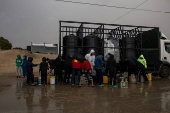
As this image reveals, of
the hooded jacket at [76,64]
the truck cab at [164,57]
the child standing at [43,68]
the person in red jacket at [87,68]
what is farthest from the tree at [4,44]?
the truck cab at [164,57]

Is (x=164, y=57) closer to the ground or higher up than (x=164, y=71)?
higher up

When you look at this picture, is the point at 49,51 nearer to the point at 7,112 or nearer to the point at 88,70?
the point at 88,70

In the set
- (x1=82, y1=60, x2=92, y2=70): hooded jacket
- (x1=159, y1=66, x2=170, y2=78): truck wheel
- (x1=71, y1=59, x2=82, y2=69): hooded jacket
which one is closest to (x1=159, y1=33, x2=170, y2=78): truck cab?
(x1=159, y1=66, x2=170, y2=78): truck wheel

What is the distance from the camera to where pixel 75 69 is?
898cm

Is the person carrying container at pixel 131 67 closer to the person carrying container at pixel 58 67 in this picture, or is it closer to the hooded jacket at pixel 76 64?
the hooded jacket at pixel 76 64

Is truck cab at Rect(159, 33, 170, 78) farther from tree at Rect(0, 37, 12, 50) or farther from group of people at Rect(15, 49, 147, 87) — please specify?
tree at Rect(0, 37, 12, 50)

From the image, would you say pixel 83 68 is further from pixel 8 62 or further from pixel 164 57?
pixel 8 62

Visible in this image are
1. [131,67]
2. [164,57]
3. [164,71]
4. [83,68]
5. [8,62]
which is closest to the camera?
[83,68]

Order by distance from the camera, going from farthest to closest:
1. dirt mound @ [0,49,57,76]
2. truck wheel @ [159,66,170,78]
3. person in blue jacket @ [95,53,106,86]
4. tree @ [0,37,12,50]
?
tree @ [0,37,12,50]
dirt mound @ [0,49,57,76]
truck wheel @ [159,66,170,78]
person in blue jacket @ [95,53,106,86]

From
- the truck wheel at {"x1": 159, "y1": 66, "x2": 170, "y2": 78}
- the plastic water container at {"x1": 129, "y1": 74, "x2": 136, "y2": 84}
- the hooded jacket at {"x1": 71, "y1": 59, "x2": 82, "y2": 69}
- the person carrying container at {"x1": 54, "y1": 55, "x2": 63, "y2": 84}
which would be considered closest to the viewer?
the hooded jacket at {"x1": 71, "y1": 59, "x2": 82, "y2": 69}

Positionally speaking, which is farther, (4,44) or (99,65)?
(4,44)

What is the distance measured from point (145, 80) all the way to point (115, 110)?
7.89 metres

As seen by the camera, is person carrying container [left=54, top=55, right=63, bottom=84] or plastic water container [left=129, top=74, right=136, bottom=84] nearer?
person carrying container [left=54, top=55, right=63, bottom=84]

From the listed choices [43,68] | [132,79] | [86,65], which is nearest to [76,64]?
[86,65]
